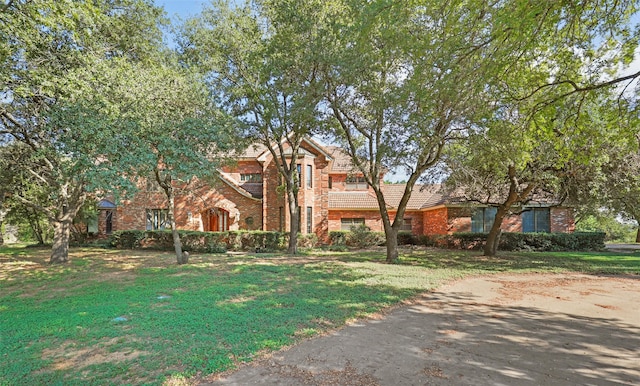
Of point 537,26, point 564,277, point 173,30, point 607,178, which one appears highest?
point 173,30

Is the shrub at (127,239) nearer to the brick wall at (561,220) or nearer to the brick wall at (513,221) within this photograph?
the brick wall at (513,221)

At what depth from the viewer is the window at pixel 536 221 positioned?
24.2m

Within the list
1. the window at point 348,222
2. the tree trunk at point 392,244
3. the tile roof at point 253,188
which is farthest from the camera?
the window at point 348,222

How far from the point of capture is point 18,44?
8758 millimetres

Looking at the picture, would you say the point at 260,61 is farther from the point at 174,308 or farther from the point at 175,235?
the point at 174,308

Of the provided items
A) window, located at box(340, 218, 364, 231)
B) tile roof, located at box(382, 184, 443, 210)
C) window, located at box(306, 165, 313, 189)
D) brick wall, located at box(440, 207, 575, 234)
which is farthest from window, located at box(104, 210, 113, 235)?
brick wall, located at box(440, 207, 575, 234)

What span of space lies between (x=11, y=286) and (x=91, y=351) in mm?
7695

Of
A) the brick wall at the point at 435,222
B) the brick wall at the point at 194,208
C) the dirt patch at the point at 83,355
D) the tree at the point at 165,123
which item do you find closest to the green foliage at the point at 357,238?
the brick wall at the point at 435,222

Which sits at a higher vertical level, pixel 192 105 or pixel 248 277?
pixel 192 105

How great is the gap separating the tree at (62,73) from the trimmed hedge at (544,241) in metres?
20.2

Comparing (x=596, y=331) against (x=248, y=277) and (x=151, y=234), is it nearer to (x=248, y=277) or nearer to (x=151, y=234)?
(x=248, y=277)

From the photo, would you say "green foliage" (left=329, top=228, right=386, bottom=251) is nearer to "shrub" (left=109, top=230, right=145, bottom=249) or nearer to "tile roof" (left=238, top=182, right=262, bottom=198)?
"tile roof" (left=238, top=182, right=262, bottom=198)

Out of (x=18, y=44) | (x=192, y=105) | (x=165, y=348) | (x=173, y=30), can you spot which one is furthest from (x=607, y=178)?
(x=18, y=44)

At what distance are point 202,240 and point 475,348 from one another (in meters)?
18.1
